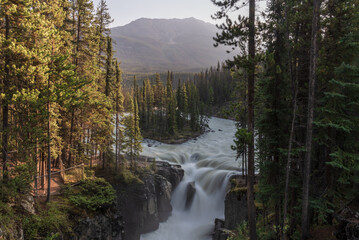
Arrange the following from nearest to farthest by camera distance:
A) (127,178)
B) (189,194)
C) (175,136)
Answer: (127,178)
(189,194)
(175,136)

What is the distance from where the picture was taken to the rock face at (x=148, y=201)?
22.4 metres

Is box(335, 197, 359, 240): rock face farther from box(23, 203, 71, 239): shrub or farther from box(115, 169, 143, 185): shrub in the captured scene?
box(115, 169, 143, 185): shrub

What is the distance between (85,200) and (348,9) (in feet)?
56.1

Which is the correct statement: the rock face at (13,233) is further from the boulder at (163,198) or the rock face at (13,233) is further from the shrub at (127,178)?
the boulder at (163,198)

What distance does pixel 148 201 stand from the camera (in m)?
24.4

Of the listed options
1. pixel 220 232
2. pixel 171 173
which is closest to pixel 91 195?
pixel 220 232

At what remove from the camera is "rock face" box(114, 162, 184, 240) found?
22.4 meters

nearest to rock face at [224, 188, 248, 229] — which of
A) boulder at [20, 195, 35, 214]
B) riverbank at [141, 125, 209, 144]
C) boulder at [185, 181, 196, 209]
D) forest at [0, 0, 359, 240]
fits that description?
forest at [0, 0, 359, 240]

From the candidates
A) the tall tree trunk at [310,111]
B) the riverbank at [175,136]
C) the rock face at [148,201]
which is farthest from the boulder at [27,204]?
the riverbank at [175,136]

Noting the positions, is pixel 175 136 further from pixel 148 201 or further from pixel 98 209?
pixel 98 209

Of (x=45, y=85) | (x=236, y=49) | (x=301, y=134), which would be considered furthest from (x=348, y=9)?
(x=45, y=85)

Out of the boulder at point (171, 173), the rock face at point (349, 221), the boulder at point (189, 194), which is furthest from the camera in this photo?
the boulder at point (171, 173)

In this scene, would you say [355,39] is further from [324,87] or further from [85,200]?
[85,200]

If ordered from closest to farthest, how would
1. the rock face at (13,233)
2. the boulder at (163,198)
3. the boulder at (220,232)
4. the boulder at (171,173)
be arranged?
the rock face at (13,233), the boulder at (220,232), the boulder at (163,198), the boulder at (171,173)
